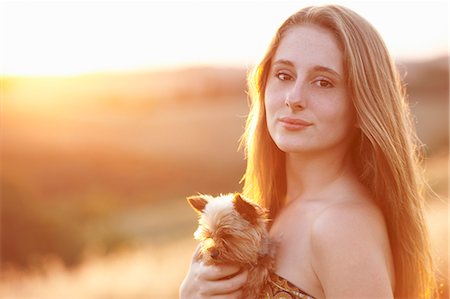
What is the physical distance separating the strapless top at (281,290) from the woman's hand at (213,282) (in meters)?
0.22

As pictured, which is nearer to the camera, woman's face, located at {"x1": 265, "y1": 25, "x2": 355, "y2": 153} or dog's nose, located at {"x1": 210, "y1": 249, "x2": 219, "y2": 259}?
woman's face, located at {"x1": 265, "y1": 25, "x2": 355, "y2": 153}

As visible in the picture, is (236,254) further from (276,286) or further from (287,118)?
(287,118)

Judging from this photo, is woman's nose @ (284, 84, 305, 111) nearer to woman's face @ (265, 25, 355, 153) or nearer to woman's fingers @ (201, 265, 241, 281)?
woman's face @ (265, 25, 355, 153)

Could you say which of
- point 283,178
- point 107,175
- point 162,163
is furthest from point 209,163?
point 283,178

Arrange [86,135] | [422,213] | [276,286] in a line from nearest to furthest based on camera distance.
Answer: [276,286] → [422,213] → [86,135]

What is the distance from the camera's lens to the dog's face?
3.85 metres

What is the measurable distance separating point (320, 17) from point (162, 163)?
3768 cm

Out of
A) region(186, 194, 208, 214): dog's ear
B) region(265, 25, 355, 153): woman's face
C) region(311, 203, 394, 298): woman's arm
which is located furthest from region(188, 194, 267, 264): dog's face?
region(311, 203, 394, 298): woman's arm

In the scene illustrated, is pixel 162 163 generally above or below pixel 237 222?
below

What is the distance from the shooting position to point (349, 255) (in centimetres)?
312

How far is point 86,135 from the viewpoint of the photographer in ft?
122

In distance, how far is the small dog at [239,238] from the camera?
12.2 ft

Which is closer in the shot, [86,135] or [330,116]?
[330,116]

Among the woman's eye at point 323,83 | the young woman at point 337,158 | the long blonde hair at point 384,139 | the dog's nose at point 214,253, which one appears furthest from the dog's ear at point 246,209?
the woman's eye at point 323,83
